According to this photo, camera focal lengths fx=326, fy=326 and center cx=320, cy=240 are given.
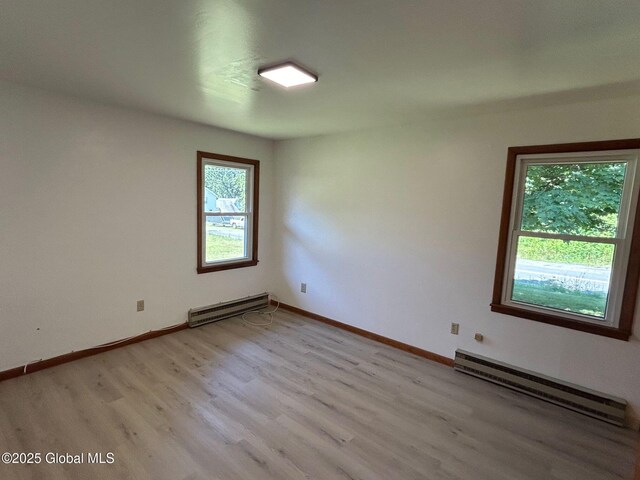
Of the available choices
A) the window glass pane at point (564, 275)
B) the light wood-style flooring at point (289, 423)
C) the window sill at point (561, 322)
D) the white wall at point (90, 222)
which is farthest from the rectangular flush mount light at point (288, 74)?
the window sill at point (561, 322)

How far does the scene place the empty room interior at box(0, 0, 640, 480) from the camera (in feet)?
5.61

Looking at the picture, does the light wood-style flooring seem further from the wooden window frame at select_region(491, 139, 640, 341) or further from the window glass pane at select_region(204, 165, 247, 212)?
the window glass pane at select_region(204, 165, 247, 212)

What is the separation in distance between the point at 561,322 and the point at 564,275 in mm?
381

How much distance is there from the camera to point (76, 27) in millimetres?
1598

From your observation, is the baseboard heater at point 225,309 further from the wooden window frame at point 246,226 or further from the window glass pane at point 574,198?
the window glass pane at point 574,198

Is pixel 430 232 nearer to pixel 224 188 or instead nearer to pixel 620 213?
pixel 620 213

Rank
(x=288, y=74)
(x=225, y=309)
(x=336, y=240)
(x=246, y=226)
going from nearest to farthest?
(x=288, y=74)
(x=336, y=240)
(x=225, y=309)
(x=246, y=226)

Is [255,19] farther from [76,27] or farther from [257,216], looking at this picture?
[257,216]

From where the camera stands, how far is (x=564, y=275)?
8.74ft

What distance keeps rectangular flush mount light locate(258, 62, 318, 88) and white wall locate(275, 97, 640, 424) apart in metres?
1.54

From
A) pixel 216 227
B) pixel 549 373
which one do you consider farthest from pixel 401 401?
pixel 216 227

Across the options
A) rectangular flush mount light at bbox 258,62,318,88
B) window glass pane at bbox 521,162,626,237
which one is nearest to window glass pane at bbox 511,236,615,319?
window glass pane at bbox 521,162,626,237

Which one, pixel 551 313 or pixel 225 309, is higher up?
pixel 551 313

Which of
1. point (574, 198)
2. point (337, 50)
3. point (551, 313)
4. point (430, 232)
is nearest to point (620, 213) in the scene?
point (574, 198)
